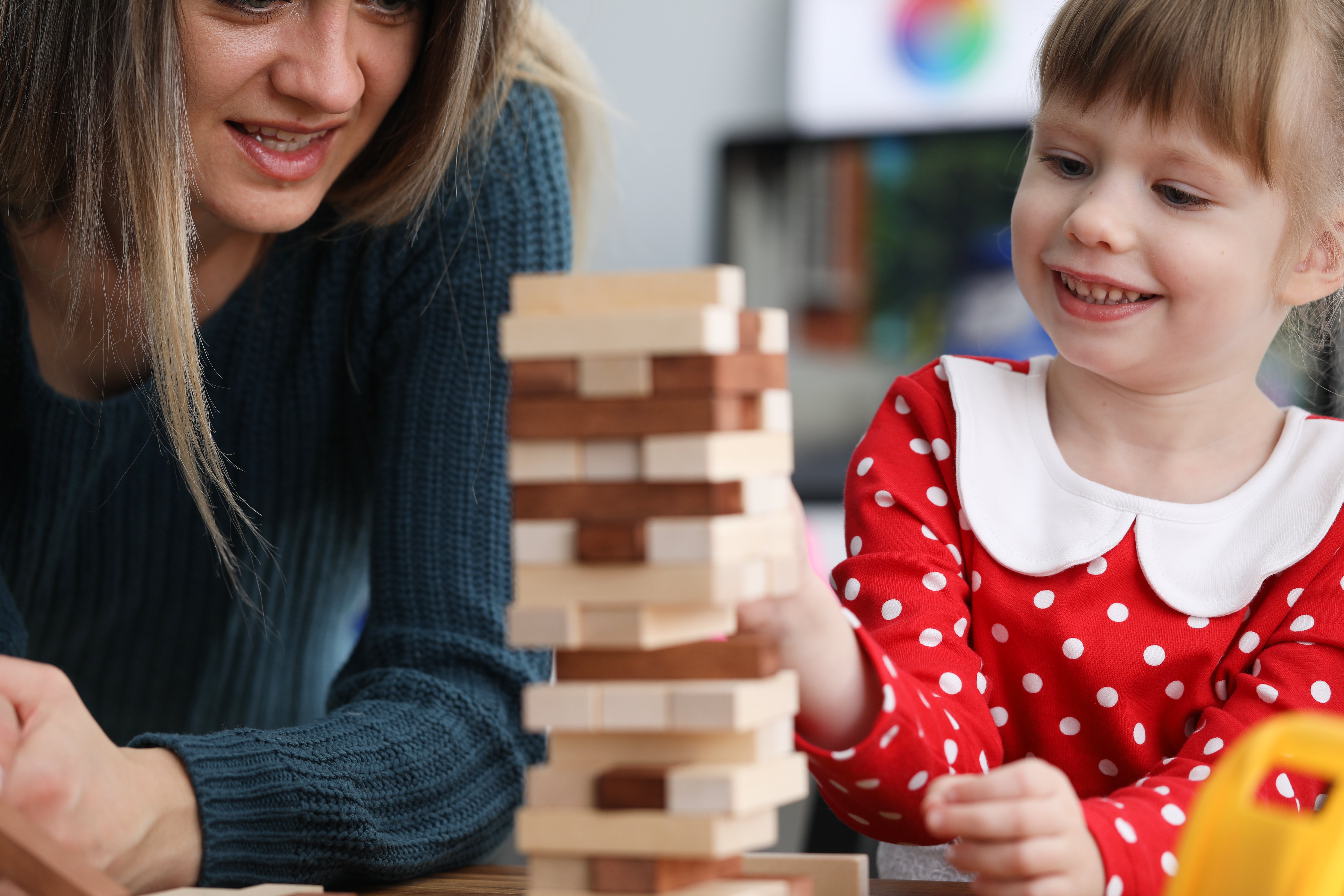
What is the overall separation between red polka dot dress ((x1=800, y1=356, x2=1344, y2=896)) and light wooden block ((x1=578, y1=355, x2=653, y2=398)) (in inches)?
12.3

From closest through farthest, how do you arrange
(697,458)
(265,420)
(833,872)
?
1. (697,458)
2. (833,872)
3. (265,420)

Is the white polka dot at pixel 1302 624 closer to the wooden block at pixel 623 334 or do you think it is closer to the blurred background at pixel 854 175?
the wooden block at pixel 623 334

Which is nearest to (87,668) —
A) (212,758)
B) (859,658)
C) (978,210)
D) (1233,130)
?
(212,758)

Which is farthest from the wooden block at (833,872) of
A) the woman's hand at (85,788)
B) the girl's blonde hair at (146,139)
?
the girl's blonde hair at (146,139)

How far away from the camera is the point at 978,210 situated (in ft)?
9.18

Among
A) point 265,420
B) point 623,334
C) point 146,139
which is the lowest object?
point 265,420

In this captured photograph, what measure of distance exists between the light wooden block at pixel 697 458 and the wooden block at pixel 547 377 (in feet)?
0.13

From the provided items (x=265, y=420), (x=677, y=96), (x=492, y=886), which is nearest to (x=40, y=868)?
(x=492, y=886)

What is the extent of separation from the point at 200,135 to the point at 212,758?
1.49 feet

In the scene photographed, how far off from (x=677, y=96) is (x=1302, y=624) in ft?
8.51

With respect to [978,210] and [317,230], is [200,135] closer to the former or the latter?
[317,230]

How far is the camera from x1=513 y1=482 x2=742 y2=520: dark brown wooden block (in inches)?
19.5

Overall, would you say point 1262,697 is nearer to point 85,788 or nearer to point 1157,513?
point 1157,513

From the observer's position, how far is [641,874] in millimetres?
509
